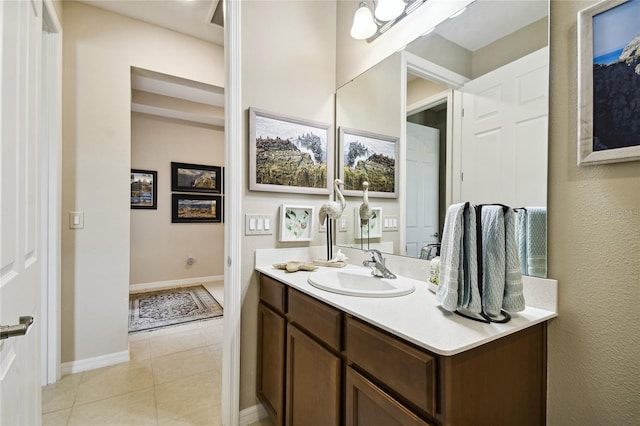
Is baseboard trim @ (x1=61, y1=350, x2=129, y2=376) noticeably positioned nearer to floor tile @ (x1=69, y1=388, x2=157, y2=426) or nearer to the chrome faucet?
floor tile @ (x1=69, y1=388, x2=157, y2=426)

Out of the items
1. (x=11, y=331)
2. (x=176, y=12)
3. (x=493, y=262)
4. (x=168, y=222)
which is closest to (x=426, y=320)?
(x=493, y=262)

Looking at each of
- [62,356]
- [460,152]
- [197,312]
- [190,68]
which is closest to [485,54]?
[460,152]

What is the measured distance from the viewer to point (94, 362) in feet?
7.32

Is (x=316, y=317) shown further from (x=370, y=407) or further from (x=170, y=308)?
(x=170, y=308)

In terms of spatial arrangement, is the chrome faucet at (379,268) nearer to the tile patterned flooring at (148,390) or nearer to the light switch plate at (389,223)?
the light switch plate at (389,223)

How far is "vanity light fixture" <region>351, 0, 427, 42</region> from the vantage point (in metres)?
1.54

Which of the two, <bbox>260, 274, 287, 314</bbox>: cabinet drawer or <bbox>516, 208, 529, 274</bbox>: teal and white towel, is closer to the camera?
<bbox>516, 208, 529, 274</bbox>: teal and white towel

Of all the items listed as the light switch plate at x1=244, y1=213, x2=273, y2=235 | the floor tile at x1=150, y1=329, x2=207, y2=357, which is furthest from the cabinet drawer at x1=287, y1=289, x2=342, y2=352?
the floor tile at x1=150, y1=329, x2=207, y2=357

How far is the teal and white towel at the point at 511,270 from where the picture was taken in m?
0.90

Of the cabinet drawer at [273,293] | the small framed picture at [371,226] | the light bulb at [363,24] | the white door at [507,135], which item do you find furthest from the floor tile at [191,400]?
the light bulb at [363,24]

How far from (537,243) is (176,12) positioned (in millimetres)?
2918

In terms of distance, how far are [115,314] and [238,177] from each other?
168cm

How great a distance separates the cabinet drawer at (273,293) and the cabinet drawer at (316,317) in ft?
0.20

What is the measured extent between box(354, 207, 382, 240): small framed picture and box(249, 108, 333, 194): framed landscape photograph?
0.31m
